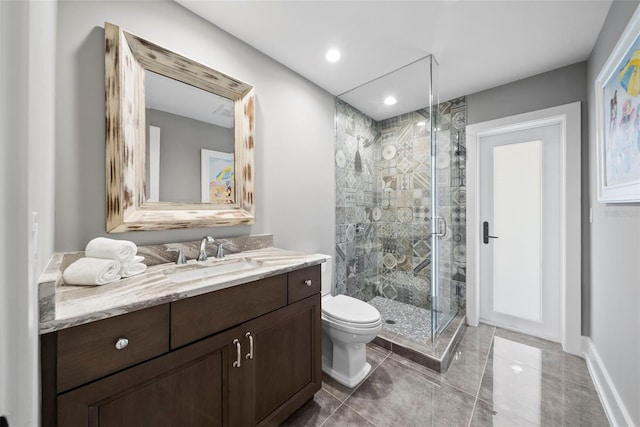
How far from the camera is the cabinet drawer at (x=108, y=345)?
0.72m

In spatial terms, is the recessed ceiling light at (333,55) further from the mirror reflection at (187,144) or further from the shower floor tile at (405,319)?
the shower floor tile at (405,319)

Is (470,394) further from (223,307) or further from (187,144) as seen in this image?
(187,144)

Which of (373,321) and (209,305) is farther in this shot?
(373,321)

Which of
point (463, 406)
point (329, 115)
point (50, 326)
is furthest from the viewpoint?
point (329, 115)

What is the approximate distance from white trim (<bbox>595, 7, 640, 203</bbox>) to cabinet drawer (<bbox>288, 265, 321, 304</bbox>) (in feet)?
5.08

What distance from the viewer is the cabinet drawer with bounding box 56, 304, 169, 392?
718 mm

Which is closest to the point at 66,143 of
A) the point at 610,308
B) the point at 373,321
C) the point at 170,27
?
the point at 170,27

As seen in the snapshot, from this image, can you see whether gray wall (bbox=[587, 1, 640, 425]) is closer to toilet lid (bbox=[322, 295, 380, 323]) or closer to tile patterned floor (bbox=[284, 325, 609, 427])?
tile patterned floor (bbox=[284, 325, 609, 427])

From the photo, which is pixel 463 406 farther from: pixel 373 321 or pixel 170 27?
pixel 170 27

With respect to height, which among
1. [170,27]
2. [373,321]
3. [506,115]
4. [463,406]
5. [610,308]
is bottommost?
[463,406]

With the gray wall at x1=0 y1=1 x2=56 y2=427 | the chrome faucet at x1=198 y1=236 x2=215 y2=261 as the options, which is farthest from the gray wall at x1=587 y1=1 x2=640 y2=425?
the chrome faucet at x1=198 y1=236 x2=215 y2=261

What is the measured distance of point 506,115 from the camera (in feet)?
7.59

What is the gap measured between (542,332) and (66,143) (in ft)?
12.2

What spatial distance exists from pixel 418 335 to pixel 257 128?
2220 millimetres
